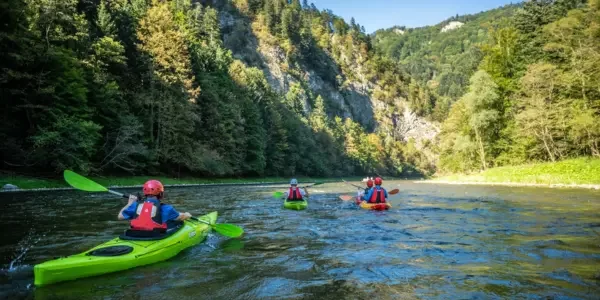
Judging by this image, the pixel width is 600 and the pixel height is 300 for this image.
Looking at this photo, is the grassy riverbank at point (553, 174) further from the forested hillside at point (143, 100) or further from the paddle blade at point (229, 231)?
the forested hillside at point (143, 100)

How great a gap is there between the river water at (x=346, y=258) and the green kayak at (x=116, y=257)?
0.15 m

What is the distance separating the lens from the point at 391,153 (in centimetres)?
12462

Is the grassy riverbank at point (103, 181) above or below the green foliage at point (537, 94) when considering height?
below

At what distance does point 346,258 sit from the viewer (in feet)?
25.9

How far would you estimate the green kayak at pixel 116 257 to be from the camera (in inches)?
234

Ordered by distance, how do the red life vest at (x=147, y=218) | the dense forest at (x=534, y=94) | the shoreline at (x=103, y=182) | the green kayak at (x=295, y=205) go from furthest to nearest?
the dense forest at (x=534, y=94), the shoreline at (x=103, y=182), the green kayak at (x=295, y=205), the red life vest at (x=147, y=218)

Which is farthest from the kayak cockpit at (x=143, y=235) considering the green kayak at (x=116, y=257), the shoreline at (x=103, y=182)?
the shoreline at (x=103, y=182)

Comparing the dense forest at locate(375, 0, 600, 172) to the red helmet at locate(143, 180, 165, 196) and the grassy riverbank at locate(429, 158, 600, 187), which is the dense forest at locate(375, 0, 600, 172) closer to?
the grassy riverbank at locate(429, 158, 600, 187)

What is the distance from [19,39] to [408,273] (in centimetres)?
2748

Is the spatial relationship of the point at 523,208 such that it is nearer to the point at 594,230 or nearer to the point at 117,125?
the point at 594,230

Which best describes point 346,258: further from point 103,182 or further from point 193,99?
point 193,99

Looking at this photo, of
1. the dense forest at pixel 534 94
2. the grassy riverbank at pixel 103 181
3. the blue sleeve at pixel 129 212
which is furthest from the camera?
the dense forest at pixel 534 94

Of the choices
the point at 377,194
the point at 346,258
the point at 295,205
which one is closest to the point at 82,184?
the point at 346,258

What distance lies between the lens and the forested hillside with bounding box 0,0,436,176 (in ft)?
85.2
